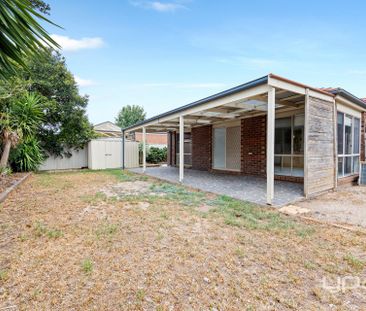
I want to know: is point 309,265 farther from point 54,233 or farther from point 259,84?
point 259,84

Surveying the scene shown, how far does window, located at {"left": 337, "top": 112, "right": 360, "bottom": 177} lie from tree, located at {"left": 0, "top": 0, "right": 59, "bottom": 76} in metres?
7.87

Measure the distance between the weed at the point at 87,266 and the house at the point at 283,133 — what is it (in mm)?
3807

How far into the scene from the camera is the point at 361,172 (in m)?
Result: 7.58

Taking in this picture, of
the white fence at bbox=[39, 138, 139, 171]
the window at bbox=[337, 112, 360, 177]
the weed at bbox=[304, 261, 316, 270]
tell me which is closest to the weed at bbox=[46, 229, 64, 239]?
the weed at bbox=[304, 261, 316, 270]

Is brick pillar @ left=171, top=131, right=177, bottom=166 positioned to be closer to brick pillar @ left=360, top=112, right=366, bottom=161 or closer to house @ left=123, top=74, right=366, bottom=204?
house @ left=123, top=74, right=366, bottom=204

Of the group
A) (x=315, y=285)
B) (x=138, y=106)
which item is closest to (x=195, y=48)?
(x=315, y=285)

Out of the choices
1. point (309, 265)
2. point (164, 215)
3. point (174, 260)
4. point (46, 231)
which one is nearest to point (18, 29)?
point (174, 260)

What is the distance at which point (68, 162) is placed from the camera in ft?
40.7

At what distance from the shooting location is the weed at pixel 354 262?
7.56 ft

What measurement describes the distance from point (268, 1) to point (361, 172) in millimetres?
7106

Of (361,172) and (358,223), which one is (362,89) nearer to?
(361,172)

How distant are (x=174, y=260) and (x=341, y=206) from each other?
14.7 ft

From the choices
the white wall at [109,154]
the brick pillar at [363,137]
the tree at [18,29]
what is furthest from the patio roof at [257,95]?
the white wall at [109,154]

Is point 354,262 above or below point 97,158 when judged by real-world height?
below
